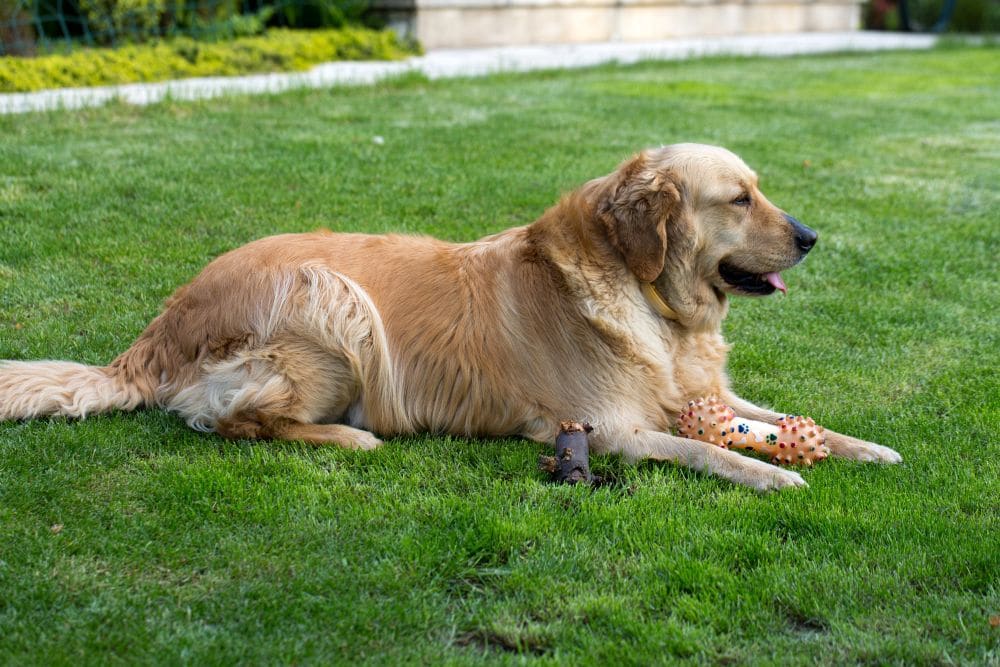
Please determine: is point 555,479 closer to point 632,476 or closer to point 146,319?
point 632,476

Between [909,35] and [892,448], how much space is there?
2263 cm

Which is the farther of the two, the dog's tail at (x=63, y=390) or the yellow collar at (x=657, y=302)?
the yellow collar at (x=657, y=302)

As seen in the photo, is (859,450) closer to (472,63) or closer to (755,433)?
(755,433)

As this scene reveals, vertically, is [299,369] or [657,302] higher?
[657,302]

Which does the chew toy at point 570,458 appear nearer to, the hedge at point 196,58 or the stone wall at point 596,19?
the hedge at point 196,58

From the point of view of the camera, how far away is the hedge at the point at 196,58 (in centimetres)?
1152

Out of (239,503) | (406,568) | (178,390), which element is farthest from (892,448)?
(178,390)

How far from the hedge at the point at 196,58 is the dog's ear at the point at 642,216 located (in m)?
8.80

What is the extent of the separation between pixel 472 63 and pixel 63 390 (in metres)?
11.6

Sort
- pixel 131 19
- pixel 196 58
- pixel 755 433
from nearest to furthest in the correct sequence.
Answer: pixel 755 433 → pixel 196 58 → pixel 131 19

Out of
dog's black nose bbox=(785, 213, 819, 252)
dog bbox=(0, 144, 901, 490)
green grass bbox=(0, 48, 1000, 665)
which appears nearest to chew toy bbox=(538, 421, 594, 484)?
green grass bbox=(0, 48, 1000, 665)

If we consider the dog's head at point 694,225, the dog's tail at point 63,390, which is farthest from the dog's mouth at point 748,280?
the dog's tail at point 63,390

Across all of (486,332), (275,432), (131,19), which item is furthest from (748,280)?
(131,19)

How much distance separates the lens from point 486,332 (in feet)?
15.9
